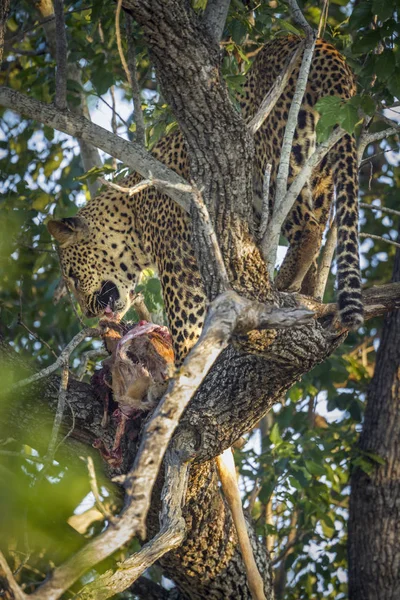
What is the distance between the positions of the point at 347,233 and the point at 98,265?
8.01 ft

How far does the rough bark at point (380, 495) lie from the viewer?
7.06 metres

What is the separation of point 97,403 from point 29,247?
7.48 ft

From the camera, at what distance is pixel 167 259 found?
635 centimetres

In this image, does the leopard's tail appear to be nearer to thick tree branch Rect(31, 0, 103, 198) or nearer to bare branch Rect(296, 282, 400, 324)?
bare branch Rect(296, 282, 400, 324)

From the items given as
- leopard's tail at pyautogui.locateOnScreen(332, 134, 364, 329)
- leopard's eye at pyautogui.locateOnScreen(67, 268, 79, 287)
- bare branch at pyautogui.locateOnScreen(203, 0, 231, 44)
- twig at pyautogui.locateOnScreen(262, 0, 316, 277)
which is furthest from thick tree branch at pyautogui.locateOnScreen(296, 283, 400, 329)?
leopard's eye at pyautogui.locateOnScreen(67, 268, 79, 287)

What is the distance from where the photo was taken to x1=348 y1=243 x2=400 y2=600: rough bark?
7059 mm

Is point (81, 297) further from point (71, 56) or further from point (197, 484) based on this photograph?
point (197, 484)

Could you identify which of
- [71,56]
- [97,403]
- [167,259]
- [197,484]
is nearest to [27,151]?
[71,56]

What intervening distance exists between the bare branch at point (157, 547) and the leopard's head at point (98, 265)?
2.68 meters

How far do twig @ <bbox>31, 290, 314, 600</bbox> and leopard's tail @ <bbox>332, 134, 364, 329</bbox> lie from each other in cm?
104

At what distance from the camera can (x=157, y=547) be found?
401 cm

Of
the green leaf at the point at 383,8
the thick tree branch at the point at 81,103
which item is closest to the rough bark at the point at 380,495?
the thick tree branch at the point at 81,103

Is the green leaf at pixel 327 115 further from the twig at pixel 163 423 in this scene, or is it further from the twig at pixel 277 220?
the twig at pixel 163 423

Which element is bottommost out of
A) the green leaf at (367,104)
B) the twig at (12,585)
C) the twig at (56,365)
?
the twig at (12,585)
